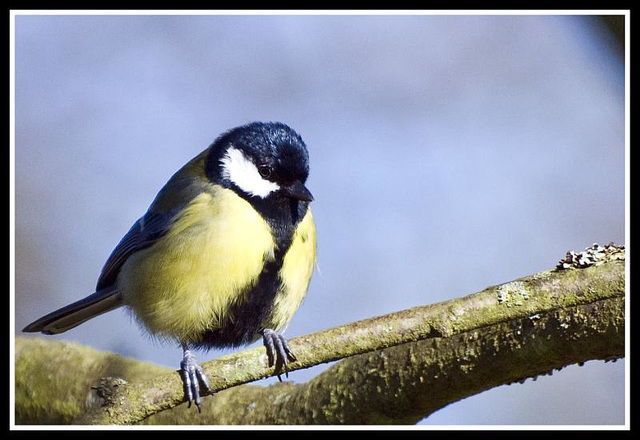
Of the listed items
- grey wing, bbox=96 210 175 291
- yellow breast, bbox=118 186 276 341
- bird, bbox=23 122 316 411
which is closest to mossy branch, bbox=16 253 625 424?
bird, bbox=23 122 316 411

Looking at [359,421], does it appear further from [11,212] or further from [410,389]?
[11,212]

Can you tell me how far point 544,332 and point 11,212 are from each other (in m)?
1.63

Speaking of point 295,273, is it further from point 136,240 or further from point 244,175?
point 136,240

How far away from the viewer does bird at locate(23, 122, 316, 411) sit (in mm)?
2312

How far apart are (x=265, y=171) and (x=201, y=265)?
1.24ft

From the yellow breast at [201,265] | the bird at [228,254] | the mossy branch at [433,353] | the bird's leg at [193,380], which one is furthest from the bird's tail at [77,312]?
the mossy branch at [433,353]

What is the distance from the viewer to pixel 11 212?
7.48 feet

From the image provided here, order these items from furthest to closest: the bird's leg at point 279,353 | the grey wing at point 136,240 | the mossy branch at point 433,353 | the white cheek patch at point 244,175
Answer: the grey wing at point 136,240 → the white cheek patch at point 244,175 → the bird's leg at point 279,353 → the mossy branch at point 433,353

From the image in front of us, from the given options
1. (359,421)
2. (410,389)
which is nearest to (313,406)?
(359,421)

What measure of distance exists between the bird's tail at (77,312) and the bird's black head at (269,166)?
23.0 inches

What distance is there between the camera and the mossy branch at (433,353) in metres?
1.78

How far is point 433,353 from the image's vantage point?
6.57ft

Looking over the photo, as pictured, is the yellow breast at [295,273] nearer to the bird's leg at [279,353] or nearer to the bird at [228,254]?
the bird at [228,254]

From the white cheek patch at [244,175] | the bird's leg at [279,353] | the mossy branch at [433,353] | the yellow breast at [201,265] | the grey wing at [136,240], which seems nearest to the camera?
the mossy branch at [433,353]
